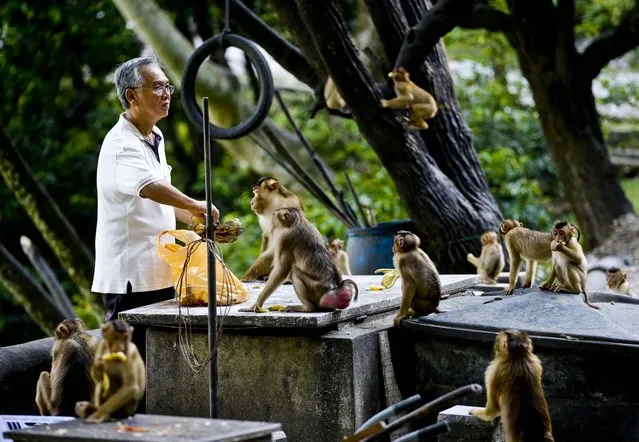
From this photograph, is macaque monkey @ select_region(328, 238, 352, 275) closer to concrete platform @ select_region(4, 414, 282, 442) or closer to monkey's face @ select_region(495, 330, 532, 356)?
monkey's face @ select_region(495, 330, 532, 356)

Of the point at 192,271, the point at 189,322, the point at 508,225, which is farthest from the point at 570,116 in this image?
the point at 189,322

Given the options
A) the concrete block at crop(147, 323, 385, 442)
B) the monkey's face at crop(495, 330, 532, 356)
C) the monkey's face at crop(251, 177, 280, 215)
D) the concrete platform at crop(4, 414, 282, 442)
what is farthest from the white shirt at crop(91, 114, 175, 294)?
the monkey's face at crop(495, 330, 532, 356)

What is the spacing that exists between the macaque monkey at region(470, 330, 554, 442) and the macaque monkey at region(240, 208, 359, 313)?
1304 millimetres

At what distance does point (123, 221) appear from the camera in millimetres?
5957

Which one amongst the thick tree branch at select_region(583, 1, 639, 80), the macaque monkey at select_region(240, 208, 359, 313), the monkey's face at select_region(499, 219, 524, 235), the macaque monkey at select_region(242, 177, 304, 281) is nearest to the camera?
the macaque monkey at select_region(240, 208, 359, 313)

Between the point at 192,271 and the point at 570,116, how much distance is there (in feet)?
29.1

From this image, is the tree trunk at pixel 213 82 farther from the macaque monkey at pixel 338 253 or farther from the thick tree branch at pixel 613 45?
the thick tree branch at pixel 613 45

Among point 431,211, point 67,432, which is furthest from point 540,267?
point 67,432

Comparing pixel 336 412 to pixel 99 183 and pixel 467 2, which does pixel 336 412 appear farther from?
pixel 467 2

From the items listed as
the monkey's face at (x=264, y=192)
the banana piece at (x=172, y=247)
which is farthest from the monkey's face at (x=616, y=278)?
the banana piece at (x=172, y=247)

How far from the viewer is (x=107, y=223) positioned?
6.00m

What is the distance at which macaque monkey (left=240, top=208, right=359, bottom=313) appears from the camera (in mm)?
5730

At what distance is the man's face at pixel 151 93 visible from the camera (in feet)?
19.6

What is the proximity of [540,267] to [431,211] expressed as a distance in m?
3.47
